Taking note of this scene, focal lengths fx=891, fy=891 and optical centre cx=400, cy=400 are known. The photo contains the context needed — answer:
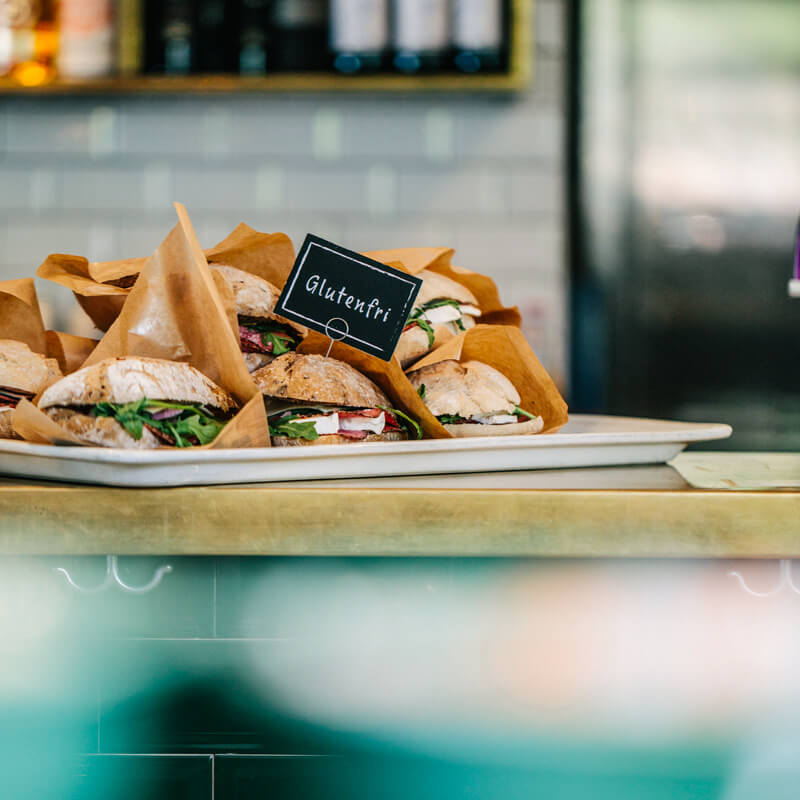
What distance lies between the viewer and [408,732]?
0.62m

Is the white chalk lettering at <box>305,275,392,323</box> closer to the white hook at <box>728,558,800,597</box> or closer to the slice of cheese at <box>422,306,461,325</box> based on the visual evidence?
the slice of cheese at <box>422,306,461,325</box>

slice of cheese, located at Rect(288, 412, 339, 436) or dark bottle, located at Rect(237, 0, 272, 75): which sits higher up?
dark bottle, located at Rect(237, 0, 272, 75)

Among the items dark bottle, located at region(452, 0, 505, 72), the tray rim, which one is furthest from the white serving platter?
dark bottle, located at region(452, 0, 505, 72)

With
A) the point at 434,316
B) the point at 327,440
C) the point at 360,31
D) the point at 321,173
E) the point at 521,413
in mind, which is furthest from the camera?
the point at 321,173

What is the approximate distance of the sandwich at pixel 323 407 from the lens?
2.35 ft

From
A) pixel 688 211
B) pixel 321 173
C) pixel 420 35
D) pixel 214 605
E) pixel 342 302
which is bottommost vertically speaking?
pixel 214 605

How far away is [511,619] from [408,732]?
11 centimetres

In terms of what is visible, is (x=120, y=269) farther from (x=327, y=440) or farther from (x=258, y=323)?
(x=327, y=440)

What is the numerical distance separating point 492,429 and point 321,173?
5.89ft

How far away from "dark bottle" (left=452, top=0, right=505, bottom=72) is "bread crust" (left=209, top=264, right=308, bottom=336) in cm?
155

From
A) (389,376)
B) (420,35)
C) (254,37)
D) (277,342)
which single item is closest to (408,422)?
(389,376)

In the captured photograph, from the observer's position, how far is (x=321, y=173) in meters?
2.45

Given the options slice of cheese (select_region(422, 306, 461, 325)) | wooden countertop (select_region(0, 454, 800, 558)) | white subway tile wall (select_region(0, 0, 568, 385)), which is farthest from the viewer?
white subway tile wall (select_region(0, 0, 568, 385))

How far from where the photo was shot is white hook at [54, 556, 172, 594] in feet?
2.03
